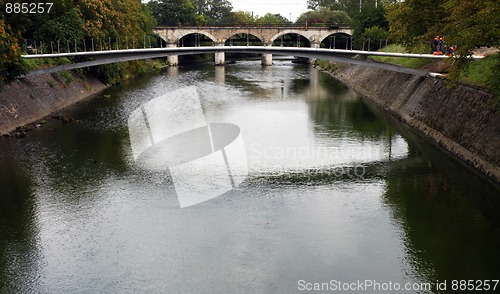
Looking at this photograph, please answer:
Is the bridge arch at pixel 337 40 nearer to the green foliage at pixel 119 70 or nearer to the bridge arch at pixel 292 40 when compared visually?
the bridge arch at pixel 292 40

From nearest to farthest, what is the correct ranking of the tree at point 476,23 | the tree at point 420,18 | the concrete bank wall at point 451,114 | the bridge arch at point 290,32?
the tree at point 476,23
the concrete bank wall at point 451,114
the tree at point 420,18
the bridge arch at point 290,32

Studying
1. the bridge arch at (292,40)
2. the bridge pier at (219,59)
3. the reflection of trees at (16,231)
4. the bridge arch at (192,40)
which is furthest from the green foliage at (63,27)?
the bridge arch at (292,40)

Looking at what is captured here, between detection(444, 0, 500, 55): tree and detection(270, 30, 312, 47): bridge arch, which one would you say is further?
detection(270, 30, 312, 47): bridge arch

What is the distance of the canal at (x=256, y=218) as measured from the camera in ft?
52.4

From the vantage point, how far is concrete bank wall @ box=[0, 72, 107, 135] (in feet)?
115

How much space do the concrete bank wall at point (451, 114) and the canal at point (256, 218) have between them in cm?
105

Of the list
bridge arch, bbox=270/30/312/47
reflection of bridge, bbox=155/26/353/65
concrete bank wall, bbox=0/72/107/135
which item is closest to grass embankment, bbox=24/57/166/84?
concrete bank wall, bbox=0/72/107/135

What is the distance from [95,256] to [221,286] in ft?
16.1

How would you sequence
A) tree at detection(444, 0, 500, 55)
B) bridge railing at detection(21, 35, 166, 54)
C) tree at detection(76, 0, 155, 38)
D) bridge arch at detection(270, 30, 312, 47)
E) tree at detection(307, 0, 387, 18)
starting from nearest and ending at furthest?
tree at detection(444, 0, 500, 55) < bridge railing at detection(21, 35, 166, 54) < tree at detection(76, 0, 155, 38) < bridge arch at detection(270, 30, 312, 47) < tree at detection(307, 0, 387, 18)

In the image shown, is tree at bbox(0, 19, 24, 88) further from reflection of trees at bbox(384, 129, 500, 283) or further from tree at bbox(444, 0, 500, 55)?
tree at bbox(444, 0, 500, 55)

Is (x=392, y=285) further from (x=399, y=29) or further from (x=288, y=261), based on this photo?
(x=399, y=29)

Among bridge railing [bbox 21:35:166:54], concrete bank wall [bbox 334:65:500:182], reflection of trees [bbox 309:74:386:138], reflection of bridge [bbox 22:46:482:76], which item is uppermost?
bridge railing [bbox 21:35:166:54]

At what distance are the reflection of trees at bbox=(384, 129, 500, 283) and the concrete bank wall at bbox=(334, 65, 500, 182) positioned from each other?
1.10 meters

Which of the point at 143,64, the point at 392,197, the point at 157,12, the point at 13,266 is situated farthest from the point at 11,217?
the point at 157,12
